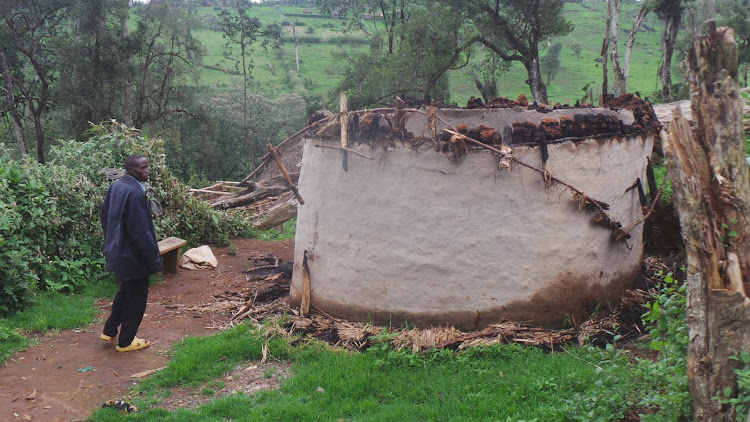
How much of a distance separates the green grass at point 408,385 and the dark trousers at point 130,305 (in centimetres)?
54

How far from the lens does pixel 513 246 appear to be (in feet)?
18.2

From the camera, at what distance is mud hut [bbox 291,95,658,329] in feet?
18.2

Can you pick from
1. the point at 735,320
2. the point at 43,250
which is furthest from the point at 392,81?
the point at 735,320

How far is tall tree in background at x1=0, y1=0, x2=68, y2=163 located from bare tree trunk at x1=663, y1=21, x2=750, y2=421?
22306 millimetres

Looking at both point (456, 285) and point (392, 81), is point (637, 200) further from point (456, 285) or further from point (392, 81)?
point (392, 81)

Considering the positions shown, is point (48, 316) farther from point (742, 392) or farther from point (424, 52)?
point (424, 52)

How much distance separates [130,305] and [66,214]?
128 inches

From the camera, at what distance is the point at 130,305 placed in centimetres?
573

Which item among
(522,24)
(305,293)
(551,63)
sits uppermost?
(522,24)

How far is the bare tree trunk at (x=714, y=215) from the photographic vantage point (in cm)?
299

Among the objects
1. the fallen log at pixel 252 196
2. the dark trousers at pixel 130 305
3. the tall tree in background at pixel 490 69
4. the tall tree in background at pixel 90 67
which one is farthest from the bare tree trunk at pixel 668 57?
the tall tree in background at pixel 90 67

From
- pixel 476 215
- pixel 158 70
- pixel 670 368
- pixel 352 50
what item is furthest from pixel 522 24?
pixel 670 368

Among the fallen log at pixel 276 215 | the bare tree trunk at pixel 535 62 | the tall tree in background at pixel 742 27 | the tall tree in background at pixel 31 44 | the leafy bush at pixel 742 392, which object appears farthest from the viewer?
the tall tree in background at pixel 742 27

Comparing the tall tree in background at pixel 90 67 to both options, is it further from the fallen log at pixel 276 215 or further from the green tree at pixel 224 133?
the fallen log at pixel 276 215
